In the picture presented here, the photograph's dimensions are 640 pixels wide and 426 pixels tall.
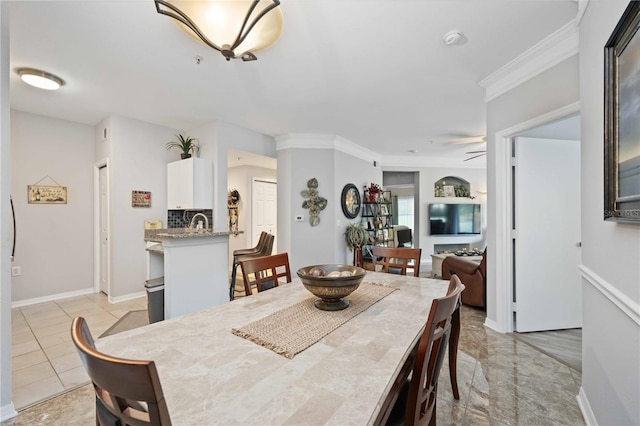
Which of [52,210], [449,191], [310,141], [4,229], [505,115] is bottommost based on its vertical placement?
[4,229]

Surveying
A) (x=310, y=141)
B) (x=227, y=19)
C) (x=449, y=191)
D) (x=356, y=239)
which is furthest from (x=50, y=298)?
(x=449, y=191)

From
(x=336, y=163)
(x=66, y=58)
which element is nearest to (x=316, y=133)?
(x=336, y=163)

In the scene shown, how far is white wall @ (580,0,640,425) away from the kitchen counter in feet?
9.28

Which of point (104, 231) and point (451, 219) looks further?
point (451, 219)

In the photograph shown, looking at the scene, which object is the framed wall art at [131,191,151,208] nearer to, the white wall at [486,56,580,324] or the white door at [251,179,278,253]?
the white door at [251,179,278,253]

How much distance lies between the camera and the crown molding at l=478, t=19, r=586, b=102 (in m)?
2.04

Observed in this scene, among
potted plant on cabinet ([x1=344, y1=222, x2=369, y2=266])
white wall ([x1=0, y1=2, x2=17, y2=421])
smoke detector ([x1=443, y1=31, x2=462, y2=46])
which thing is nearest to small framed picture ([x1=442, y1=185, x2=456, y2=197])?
potted plant on cabinet ([x1=344, y1=222, x2=369, y2=266])

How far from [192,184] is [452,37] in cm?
342

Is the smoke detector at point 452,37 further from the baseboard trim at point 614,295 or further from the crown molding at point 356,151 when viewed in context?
the crown molding at point 356,151

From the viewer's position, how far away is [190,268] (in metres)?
2.62

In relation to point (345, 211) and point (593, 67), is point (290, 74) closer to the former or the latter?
point (593, 67)

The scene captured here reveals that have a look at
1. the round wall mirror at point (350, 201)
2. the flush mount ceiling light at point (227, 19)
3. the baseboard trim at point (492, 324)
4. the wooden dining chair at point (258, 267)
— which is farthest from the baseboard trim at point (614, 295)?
the round wall mirror at point (350, 201)

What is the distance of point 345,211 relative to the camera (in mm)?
5168

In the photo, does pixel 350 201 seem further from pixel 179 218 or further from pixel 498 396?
pixel 498 396
